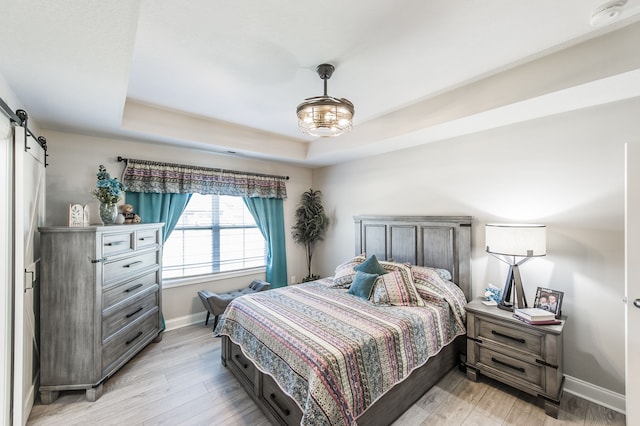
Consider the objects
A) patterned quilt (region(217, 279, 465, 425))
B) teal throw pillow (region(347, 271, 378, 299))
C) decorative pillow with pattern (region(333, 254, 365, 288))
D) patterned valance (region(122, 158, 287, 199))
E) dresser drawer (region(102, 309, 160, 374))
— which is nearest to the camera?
patterned quilt (region(217, 279, 465, 425))

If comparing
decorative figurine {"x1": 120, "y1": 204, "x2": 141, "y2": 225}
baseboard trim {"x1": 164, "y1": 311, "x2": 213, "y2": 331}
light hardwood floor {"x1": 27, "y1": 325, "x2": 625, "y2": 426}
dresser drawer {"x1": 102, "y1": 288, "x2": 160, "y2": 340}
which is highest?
decorative figurine {"x1": 120, "y1": 204, "x2": 141, "y2": 225}

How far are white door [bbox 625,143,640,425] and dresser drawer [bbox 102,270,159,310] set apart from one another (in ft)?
12.8

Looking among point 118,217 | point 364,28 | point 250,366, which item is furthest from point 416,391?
point 118,217

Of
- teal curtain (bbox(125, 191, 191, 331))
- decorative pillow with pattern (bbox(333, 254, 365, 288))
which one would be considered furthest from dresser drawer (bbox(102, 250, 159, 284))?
decorative pillow with pattern (bbox(333, 254, 365, 288))

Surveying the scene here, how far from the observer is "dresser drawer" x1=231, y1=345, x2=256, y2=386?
2180 mm

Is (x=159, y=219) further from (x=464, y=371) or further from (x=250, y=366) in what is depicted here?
(x=464, y=371)

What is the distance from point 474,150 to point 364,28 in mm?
1949

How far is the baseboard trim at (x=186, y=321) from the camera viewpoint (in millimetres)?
3475

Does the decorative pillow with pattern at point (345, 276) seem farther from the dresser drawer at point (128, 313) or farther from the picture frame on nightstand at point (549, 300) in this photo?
the dresser drawer at point (128, 313)

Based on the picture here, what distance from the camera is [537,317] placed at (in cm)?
207

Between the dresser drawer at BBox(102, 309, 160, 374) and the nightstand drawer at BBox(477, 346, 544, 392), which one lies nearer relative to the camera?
the nightstand drawer at BBox(477, 346, 544, 392)

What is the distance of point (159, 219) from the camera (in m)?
3.37

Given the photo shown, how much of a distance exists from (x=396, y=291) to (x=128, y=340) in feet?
8.77

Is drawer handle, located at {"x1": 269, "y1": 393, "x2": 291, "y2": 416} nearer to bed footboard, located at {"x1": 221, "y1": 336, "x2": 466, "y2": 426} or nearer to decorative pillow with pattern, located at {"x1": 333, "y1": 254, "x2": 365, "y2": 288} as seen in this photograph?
bed footboard, located at {"x1": 221, "y1": 336, "x2": 466, "y2": 426}
